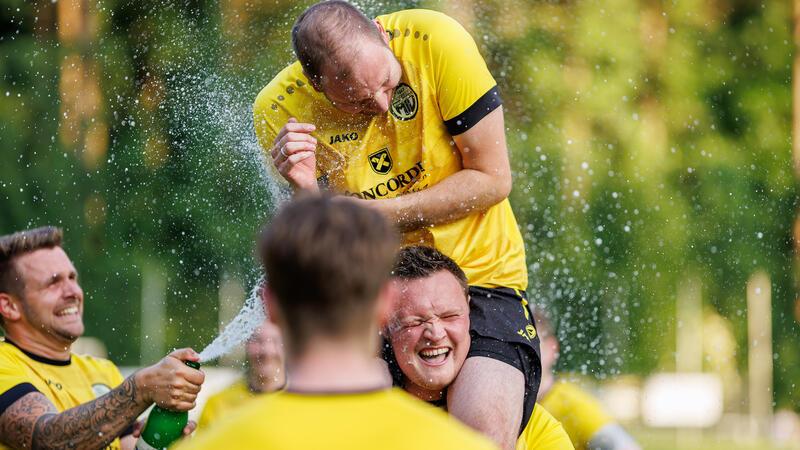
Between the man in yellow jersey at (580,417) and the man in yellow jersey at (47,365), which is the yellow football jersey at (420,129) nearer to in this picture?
the man in yellow jersey at (47,365)

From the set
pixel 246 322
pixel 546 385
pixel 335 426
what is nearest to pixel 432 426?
pixel 335 426

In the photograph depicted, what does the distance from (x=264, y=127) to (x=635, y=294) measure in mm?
18725

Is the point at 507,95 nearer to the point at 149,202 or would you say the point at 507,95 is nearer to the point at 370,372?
the point at 149,202

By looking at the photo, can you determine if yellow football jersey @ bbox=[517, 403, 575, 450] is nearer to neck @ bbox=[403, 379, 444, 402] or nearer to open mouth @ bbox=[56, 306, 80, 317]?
neck @ bbox=[403, 379, 444, 402]

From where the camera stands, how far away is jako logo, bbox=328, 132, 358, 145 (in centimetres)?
536

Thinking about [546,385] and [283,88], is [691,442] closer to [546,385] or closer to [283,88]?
[546,385]

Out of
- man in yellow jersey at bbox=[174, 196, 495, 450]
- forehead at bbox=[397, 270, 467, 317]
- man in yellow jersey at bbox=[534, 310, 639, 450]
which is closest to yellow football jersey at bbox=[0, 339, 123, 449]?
forehead at bbox=[397, 270, 467, 317]

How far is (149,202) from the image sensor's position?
59.0 feet

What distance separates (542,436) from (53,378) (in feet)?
8.61

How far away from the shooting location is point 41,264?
7.00 metres

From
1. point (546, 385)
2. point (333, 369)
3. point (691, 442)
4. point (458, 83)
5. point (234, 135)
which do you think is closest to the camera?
point (333, 369)

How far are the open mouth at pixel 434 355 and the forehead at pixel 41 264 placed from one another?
262cm

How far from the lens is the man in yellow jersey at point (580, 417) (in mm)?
8039

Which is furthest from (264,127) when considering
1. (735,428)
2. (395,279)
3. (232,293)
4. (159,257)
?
(735,428)
